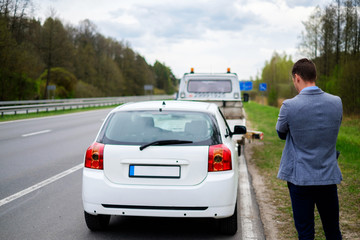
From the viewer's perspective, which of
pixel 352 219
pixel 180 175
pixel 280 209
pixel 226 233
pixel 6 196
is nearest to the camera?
pixel 180 175

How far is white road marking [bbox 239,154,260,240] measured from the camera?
464 centimetres

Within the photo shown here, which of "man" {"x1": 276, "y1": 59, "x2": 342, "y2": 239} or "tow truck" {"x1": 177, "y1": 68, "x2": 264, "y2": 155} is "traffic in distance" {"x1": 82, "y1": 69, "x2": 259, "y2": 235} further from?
"tow truck" {"x1": 177, "y1": 68, "x2": 264, "y2": 155}

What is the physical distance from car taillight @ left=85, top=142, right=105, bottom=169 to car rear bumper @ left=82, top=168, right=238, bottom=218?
0.18 metres

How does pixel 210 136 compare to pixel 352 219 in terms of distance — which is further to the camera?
pixel 352 219

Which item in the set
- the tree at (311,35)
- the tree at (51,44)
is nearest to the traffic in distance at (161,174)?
the tree at (311,35)

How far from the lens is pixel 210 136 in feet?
Result: 14.6

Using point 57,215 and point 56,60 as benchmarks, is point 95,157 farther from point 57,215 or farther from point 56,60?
point 56,60

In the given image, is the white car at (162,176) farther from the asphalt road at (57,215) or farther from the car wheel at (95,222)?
the asphalt road at (57,215)

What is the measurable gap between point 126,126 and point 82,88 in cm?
5426

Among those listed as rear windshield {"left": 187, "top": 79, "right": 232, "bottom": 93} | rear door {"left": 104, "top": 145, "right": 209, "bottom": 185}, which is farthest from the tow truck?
rear door {"left": 104, "top": 145, "right": 209, "bottom": 185}

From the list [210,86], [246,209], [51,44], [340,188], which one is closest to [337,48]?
[210,86]

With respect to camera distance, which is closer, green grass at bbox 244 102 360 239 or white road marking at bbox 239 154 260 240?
white road marking at bbox 239 154 260 240

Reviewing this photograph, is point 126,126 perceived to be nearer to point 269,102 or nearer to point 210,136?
point 210,136

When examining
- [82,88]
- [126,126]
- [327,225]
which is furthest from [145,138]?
[82,88]
